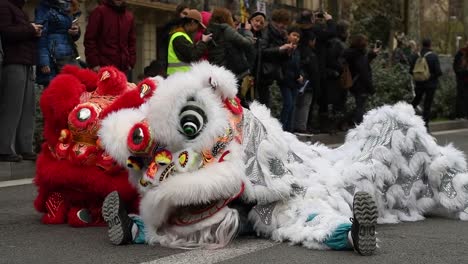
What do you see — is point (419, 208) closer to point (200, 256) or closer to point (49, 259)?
point (200, 256)

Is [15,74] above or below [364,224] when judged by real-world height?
above

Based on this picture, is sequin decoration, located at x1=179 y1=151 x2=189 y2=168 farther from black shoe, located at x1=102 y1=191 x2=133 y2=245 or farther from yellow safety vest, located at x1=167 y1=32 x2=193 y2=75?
yellow safety vest, located at x1=167 y1=32 x2=193 y2=75

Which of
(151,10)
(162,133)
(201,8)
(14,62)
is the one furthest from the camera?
(151,10)

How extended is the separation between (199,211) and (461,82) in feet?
57.2

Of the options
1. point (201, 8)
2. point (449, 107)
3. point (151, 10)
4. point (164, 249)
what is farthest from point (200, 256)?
point (151, 10)

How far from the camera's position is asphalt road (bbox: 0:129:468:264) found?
5.37 metres

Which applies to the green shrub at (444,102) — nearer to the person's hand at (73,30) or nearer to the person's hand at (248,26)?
the person's hand at (248,26)

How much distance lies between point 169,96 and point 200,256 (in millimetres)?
959

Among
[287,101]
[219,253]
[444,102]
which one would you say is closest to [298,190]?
[219,253]

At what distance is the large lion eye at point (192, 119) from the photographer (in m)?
5.57

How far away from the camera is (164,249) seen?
18.7 ft

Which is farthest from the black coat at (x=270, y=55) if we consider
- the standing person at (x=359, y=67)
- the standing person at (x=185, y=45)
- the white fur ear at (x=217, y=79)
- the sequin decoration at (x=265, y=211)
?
the sequin decoration at (x=265, y=211)

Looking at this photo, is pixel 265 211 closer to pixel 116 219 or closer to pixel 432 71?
pixel 116 219

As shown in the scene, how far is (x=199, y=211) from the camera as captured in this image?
225 inches
